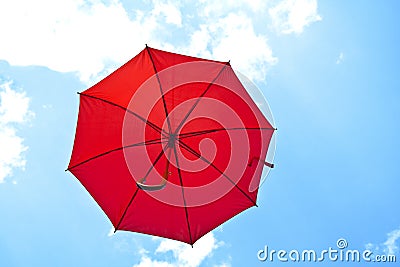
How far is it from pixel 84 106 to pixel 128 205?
6.89 feet

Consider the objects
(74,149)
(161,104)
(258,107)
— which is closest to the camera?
(161,104)

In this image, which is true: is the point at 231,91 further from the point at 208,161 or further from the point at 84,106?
the point at 84,106

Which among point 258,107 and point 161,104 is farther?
point 258,107

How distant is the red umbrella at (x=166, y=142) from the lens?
243 inches

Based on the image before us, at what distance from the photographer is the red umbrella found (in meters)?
6.18

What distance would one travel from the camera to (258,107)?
7000 millimetres

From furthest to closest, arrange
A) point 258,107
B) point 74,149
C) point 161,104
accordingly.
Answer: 1. point 258,107
2. point 74,149
3. point 161,104

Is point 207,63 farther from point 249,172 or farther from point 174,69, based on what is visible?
point 249,172

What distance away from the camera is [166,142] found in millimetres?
6270

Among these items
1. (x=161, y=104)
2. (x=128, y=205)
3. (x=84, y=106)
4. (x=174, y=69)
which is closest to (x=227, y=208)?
(x=128, y=205)

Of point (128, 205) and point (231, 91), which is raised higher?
point (231, 91)

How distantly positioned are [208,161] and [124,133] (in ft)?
5.54

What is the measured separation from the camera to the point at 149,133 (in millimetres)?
6227

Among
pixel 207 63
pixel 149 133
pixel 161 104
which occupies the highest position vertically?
pixel 207 63
